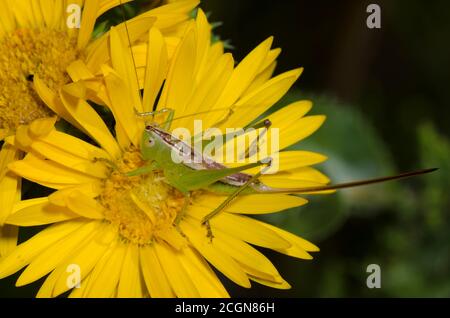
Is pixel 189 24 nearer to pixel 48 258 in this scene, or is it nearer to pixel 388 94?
pixel 48 258

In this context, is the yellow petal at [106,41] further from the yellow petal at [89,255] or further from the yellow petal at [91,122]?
the yellow petal at [89,255]

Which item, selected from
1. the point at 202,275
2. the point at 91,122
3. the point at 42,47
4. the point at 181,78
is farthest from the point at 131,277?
the point at 42,47

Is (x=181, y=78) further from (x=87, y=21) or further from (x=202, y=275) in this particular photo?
(x=202, y=275)

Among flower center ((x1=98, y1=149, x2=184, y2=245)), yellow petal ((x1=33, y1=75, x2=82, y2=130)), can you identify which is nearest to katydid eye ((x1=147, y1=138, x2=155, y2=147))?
flower center ((x1=98, y1=149, x2=184, y2=245))

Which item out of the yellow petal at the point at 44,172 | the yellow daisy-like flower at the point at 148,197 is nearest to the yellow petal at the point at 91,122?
the yellow daisy-like flower at the point at 148,197

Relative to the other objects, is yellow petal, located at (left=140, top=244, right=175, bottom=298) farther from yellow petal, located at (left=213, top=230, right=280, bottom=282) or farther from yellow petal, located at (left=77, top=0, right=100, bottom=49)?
yellow petal, located at (left=77, top=0, right=100, bottom=49)

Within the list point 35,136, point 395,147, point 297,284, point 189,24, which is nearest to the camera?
point 35,136
